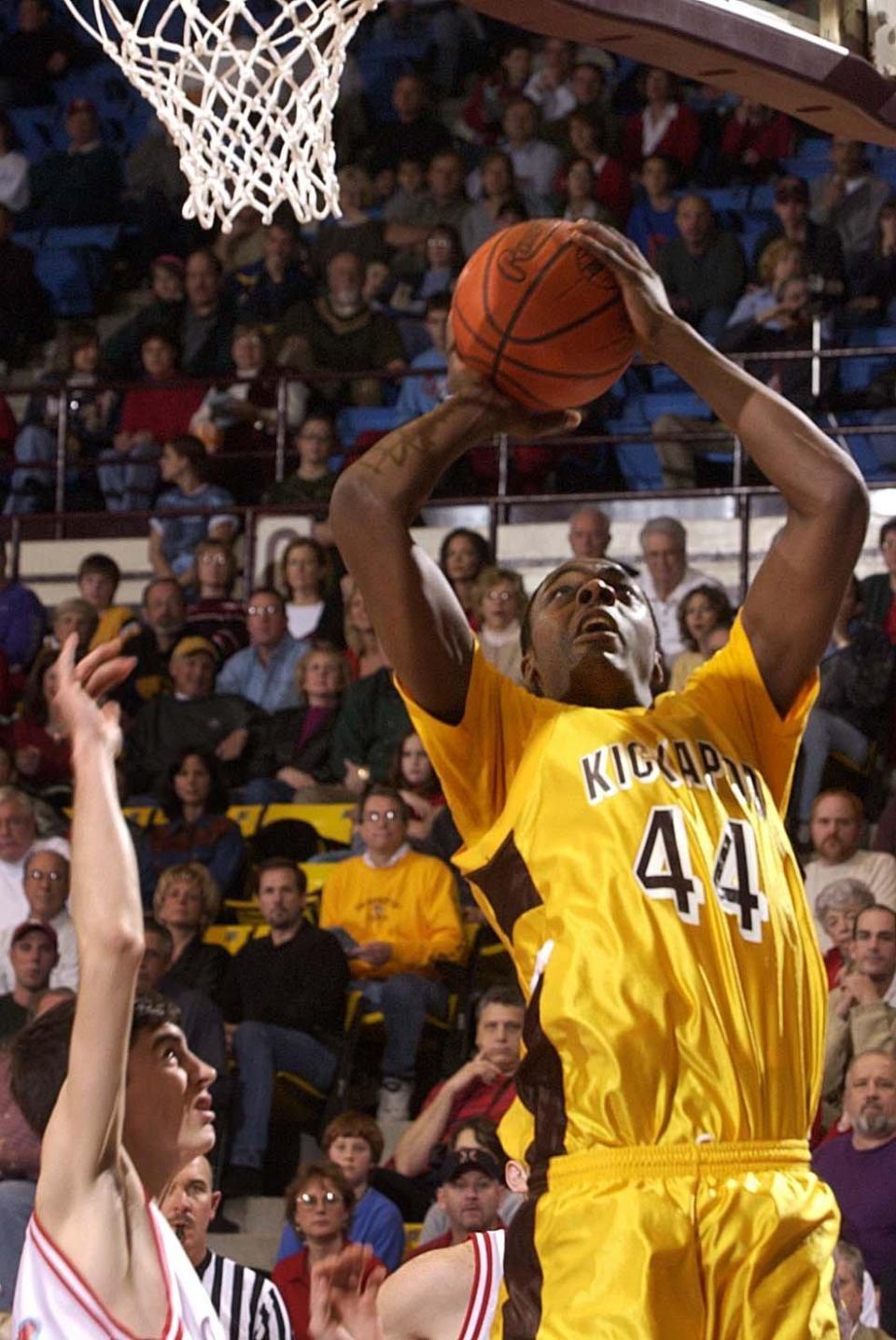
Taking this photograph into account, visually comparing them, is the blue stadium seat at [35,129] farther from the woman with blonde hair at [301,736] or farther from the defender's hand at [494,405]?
the defender's hand at [494,405]

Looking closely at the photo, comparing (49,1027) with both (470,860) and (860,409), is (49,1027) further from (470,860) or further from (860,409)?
(860,409)

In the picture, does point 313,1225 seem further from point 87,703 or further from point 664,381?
point 664,381

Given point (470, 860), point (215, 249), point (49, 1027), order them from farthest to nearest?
point (215, 249) → point (470, 860) → point (49, 1027)

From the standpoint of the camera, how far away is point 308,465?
11.7 m

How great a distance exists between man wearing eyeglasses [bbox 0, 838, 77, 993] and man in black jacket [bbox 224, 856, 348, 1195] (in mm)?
746

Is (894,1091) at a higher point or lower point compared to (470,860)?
lower

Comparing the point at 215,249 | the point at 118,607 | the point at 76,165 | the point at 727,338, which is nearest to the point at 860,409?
the point at 727,338

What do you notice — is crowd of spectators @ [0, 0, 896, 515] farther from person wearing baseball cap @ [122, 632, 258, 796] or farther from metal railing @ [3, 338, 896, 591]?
person wearing baseball cap @ [122, 632, 258, 796]

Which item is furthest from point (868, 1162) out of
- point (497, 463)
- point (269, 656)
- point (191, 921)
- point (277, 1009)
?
point (497, 463)

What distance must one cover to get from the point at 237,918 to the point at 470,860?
583 centimetres

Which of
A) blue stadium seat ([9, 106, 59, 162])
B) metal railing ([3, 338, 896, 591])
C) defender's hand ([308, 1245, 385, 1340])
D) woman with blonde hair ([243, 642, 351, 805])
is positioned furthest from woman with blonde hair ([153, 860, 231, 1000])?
blue stadium seat ([9, 106, 59, 162])

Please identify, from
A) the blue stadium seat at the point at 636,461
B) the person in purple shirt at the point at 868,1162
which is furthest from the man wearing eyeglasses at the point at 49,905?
the blue stadium seat at the point at 636,461

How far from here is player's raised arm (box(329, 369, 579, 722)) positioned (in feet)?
11.3

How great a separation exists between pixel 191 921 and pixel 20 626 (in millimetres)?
3302
